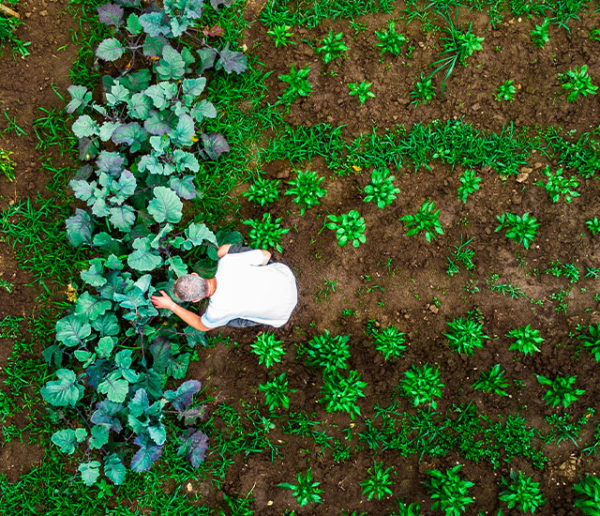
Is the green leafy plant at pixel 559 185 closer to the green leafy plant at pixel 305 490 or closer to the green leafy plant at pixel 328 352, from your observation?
the green leafy plant at pixel 328 352

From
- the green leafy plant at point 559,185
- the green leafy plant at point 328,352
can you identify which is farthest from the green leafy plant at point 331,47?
the green leafy plant at point 328,352

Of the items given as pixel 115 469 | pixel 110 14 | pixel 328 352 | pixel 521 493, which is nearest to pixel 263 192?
pixel 328 352

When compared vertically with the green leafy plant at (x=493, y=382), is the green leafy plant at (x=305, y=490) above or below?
below

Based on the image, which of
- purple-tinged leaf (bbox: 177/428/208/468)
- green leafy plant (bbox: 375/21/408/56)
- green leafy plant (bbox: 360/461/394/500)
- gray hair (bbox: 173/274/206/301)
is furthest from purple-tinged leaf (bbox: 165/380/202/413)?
green leafy plant (bbox: 375/21/408/56)

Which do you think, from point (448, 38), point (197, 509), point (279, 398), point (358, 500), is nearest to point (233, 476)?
point (197, 509)

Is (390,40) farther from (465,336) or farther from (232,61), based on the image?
(465,336)

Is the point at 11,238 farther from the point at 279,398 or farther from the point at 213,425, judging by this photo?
the point at 279,398
